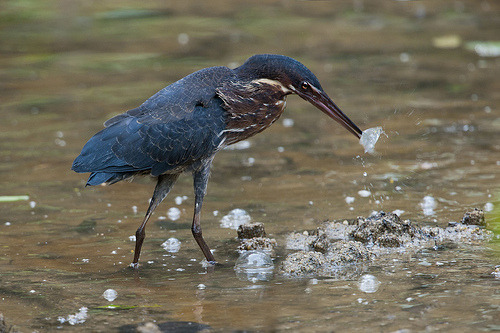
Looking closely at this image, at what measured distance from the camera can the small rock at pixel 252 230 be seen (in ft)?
22.5

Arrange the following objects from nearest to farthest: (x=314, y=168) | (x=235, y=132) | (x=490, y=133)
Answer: (x=235, y=132)
(x=314, y=168)
(x=490, y=133)

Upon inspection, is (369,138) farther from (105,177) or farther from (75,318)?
(75,318)

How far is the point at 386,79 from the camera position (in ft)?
40.3

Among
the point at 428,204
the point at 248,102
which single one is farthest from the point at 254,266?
the point at 428,204

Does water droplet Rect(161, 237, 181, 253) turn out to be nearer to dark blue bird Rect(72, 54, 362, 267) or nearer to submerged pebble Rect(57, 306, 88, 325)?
dark blue bird Rect(72, 54, 362, 267)

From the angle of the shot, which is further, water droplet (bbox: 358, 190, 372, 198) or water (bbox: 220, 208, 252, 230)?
water droplet (bbox: 358, 190, 372, 198)

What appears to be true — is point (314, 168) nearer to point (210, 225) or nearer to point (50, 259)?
point (210, 225)

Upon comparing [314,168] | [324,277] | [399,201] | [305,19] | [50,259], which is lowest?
[324,277]

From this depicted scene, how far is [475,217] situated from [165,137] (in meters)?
2.86

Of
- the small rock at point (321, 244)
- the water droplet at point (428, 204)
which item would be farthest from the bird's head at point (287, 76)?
the water droplet at point (428, 204)

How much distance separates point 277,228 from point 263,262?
38.6 inches

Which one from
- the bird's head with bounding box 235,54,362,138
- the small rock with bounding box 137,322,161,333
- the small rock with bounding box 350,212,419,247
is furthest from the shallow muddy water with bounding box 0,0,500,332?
the bird's head with bounding box 235,54,362,138

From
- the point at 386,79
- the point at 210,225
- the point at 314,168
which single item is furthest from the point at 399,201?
the point at 386,79

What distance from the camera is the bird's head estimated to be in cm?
629
